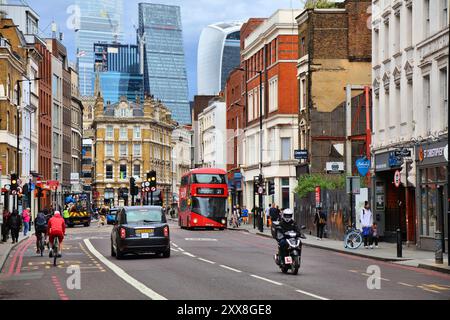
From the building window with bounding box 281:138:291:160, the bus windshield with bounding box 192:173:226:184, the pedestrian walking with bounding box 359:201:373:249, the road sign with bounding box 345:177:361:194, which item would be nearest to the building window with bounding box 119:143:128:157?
the building window with bounding box 281:138:291:160

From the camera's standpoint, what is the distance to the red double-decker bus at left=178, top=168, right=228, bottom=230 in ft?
226

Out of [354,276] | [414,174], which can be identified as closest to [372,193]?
[414,174]

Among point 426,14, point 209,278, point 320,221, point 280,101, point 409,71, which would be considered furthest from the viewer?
point 280,101

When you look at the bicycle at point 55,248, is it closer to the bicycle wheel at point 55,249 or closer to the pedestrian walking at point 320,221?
the bicycle wheel at point 55,249

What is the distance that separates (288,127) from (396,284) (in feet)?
192

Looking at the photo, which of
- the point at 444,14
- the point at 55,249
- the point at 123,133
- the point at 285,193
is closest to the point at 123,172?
the point at 123,133

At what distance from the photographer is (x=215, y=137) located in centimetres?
11788

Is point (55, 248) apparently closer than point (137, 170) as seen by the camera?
Yes

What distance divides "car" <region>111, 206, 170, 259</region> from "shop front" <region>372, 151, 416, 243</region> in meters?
14.1

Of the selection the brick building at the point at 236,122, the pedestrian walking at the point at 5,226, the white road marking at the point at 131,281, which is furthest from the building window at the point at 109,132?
the white road marking at the point at 131,281

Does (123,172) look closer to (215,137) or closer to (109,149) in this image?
(109,149)

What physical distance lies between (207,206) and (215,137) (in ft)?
161

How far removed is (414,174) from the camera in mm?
41594
